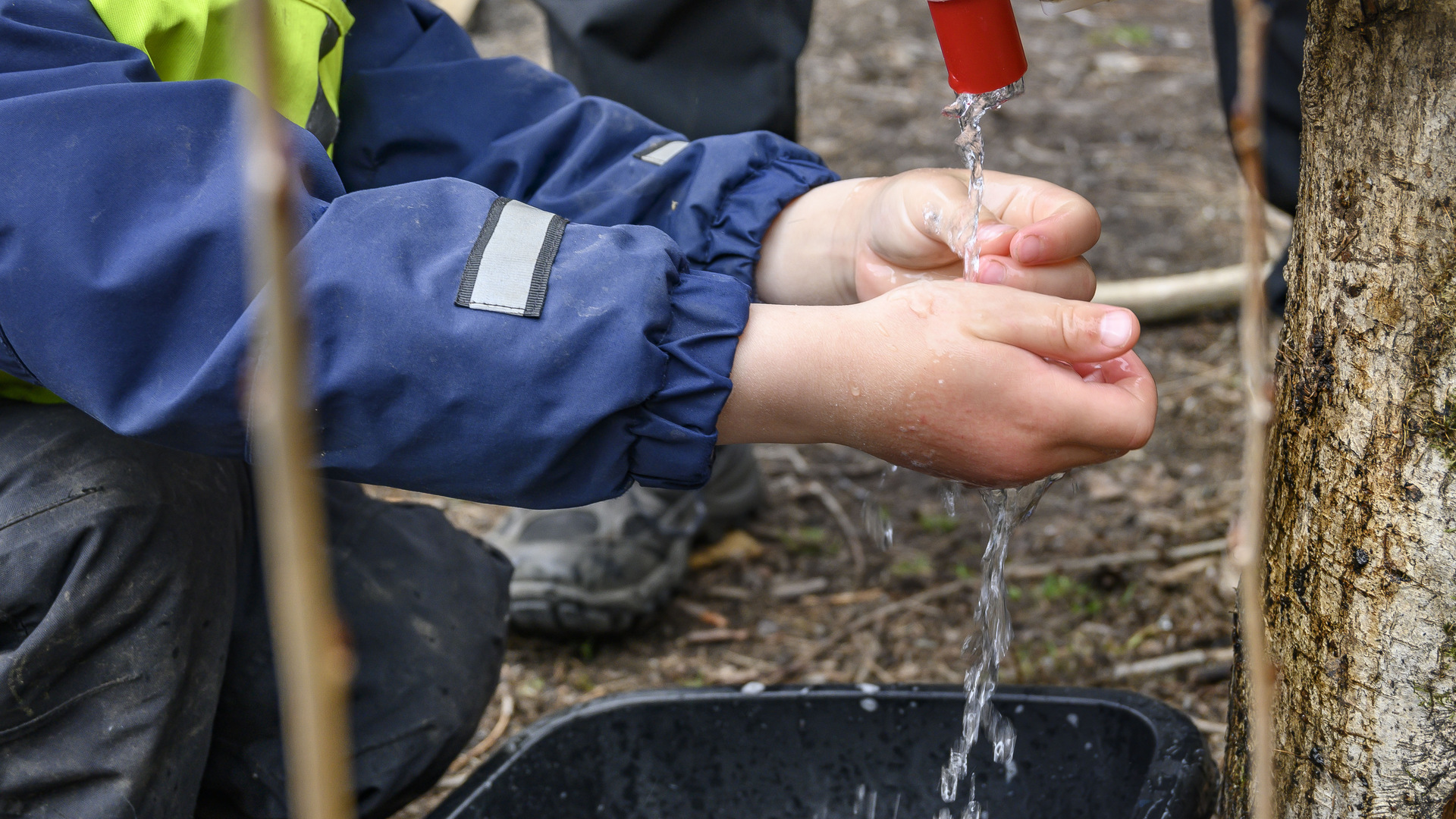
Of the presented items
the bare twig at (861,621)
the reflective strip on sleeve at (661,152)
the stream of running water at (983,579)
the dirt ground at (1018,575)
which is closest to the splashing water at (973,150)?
the stream of running water at (983,579)

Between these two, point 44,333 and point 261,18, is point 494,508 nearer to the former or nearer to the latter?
point 44,333

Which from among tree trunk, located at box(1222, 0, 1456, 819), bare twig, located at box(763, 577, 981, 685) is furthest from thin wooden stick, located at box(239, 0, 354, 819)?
bare twig, located at box(763, 577, 981, 685)

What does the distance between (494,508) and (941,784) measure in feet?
3.91

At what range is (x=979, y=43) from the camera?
924 mm

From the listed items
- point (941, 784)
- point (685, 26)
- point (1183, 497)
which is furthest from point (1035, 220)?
point (1183, 497)

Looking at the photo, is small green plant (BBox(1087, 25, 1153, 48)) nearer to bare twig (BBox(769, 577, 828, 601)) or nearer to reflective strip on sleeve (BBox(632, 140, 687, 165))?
bare twig (BBox(769, 577, 828, 601))

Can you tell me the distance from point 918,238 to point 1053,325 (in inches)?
12.0

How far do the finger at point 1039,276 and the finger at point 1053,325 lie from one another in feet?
0.49

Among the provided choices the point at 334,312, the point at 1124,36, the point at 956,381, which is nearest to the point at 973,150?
the point at 956,381

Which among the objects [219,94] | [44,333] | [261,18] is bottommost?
[44,333]

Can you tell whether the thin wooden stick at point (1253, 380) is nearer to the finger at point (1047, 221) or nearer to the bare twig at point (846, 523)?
the finger at point (1047, 221)

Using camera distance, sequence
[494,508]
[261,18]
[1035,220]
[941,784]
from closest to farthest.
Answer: [261,18] < [1035,220] < [941,784] < [494,508]

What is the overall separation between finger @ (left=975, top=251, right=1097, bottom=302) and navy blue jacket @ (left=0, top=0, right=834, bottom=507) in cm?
24

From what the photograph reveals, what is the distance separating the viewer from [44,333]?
82 cm
